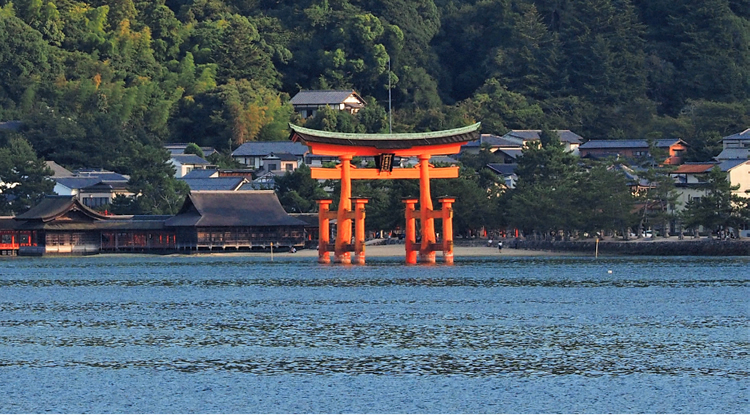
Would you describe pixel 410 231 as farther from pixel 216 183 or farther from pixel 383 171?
pixel 216 183

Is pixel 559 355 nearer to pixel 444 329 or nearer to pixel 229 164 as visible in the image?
pixel 444 329

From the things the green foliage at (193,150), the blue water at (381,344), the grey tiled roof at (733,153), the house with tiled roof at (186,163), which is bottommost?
the blue water at (381,344)

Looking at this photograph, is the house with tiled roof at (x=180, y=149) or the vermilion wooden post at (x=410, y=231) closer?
the vermilion wooden post at (x=410, y=231)

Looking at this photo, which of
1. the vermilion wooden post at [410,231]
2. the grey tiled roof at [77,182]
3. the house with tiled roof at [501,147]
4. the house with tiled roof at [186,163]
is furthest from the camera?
the house with tiled roof at [501,147]

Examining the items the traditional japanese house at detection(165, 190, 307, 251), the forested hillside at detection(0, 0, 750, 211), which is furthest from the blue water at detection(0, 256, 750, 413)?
the forested hillside at detection(0, 0, 750, 211)

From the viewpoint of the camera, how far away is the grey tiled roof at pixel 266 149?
90250 millimetres

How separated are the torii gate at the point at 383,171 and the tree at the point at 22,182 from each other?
25.3 meters

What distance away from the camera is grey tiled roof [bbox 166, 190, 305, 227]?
227 feet

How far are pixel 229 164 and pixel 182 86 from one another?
11825 millimetres

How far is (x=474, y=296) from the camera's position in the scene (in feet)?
125

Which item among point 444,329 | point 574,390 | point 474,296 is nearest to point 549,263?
point 474,296

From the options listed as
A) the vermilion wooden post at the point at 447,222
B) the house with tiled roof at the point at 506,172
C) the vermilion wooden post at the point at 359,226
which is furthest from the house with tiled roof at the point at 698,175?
the vermilion wooden post at the point at 359,226

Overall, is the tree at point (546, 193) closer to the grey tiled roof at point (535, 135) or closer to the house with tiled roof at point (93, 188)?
the grey tiled roof at point (535, 135)

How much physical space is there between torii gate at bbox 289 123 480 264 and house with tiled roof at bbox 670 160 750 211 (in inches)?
759
